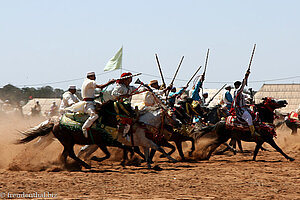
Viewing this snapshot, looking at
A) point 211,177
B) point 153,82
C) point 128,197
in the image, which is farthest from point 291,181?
point 153,82

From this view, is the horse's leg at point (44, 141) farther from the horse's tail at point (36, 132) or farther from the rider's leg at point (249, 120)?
the rider's leg at point (249, 120)

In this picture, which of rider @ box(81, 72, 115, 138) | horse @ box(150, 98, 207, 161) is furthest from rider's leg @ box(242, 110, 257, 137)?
rider @ box(81, 72, 115, 138)

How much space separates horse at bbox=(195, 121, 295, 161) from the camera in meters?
12.8

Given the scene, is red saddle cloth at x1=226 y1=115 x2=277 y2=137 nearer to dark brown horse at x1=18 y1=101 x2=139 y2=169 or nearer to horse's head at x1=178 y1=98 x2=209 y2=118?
horse's head at x1=178 y1=98 x2=209 y2=118

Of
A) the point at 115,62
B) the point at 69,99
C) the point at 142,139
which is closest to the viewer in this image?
the point at 142,139

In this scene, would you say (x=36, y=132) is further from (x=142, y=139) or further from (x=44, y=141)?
(x=142, y=139)

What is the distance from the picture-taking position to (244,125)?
1291 cm

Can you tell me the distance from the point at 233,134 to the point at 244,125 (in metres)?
0.47

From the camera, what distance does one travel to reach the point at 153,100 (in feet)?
41.6

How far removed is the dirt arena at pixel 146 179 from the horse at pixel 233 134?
46 cm

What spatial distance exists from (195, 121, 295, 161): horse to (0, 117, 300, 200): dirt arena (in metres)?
0.46

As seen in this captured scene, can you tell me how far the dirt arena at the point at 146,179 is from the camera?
25.1 ft

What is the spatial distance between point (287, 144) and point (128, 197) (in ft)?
38.4

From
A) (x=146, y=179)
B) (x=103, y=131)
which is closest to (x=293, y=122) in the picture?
(x=103, y=131)
